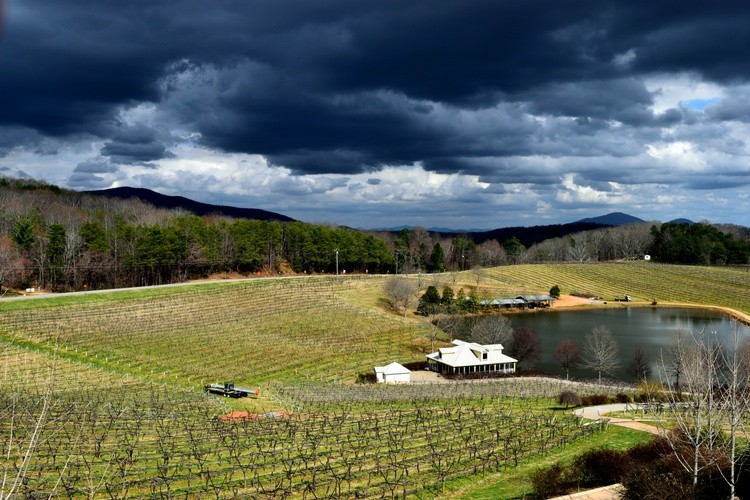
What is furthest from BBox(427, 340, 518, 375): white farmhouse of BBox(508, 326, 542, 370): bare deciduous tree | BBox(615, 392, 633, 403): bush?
BBox(615, 392, 633, 403): bush

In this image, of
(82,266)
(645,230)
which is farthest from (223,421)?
(645,230)

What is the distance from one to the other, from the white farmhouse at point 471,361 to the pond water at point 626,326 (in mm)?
5191

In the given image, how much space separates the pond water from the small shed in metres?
17.0

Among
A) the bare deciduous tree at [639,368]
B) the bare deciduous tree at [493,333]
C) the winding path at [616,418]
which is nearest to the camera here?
the winding path at [616,418]

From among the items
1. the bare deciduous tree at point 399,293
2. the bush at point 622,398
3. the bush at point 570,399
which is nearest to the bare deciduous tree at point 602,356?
the bush at point 622,398

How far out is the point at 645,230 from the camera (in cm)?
19150

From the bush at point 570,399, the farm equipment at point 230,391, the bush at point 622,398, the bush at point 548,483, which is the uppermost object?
the bush at point 548,483

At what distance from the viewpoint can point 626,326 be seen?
3285 inches

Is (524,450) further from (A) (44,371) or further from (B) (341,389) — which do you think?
(A) (44,371)

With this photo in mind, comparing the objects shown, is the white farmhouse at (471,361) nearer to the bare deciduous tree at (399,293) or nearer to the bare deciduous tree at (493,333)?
the bare deciduous tree at (493,333)

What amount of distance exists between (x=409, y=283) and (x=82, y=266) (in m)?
51.3

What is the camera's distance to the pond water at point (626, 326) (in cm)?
6272

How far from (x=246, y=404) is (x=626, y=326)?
65.4 meters

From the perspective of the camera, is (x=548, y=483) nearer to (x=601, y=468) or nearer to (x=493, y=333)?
(x=601, y=468)
